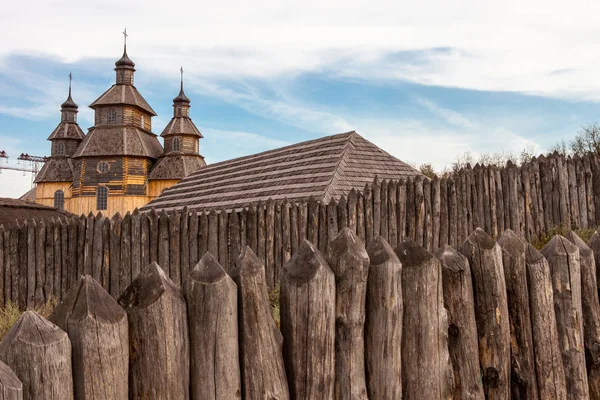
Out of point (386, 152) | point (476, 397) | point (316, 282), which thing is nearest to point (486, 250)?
point (476, 397)

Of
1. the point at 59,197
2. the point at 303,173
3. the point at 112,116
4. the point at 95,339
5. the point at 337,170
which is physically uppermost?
the point at 112,116

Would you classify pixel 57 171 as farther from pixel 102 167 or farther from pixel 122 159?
pixel 122 159

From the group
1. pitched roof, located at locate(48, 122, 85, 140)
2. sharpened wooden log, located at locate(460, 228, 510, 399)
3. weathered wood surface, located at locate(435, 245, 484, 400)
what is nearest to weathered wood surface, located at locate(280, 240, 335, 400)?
weathered wood surface, located at locate(435, 245, 484, 400)

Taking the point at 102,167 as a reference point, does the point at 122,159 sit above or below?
above

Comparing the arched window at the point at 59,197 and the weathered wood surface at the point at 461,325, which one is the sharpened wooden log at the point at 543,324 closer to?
the weathered wood surface at the point at 461,325

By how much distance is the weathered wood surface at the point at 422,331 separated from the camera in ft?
7.66

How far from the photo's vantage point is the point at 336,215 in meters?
8.09

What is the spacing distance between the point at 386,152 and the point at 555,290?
9.90 meters

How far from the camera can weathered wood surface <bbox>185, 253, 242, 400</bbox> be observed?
2016 millimetres

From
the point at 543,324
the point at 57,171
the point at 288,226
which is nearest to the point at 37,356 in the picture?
A: the point at 543,324

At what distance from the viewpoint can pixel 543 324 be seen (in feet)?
8.48

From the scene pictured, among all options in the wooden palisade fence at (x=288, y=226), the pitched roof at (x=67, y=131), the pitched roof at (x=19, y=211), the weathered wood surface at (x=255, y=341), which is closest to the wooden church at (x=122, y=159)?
the pitched roof at (x=67, y=131)

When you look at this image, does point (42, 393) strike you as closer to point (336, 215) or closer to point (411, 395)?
point (411, 395)

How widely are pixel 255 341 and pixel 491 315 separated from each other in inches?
46.9
